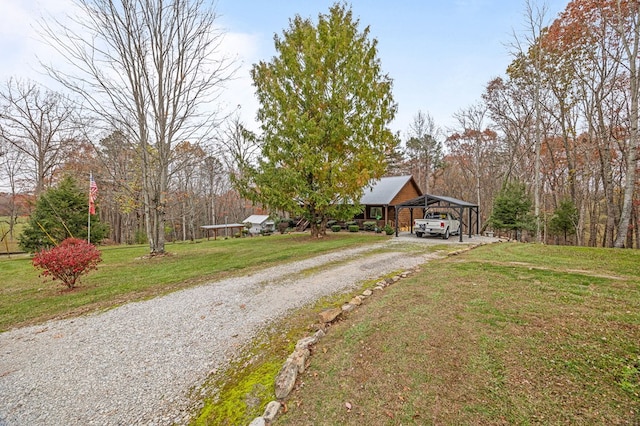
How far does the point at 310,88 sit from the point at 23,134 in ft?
69.8

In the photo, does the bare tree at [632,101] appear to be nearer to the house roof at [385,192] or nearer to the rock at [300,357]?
the house roof at [385,192]

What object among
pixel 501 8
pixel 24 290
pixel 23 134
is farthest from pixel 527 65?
pixel 23 134

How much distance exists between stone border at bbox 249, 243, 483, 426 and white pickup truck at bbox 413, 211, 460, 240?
994cm

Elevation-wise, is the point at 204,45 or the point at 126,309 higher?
the point at 204,45

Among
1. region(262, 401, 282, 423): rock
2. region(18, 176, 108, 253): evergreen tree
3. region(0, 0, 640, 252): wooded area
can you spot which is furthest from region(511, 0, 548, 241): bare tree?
region(18, 176, 108, 253): evergreen tree

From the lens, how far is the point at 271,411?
2504 mm

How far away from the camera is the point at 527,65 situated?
17.4m

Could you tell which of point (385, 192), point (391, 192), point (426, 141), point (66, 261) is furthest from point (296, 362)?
point (426, 141)

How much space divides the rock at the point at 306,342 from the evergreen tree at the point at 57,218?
1679 cm

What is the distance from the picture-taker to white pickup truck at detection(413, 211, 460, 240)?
1439 centimetres

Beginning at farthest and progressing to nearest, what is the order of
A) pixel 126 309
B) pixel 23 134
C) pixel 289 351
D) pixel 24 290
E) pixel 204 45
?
pixel 23 134
pixel 204 45
pixel 24 290
pixel 126 309
pixel 289 351

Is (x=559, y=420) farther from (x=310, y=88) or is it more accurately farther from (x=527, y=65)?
(x=527, y=65)

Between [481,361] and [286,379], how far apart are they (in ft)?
7.15

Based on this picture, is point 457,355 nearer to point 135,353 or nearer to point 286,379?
point 286,379
